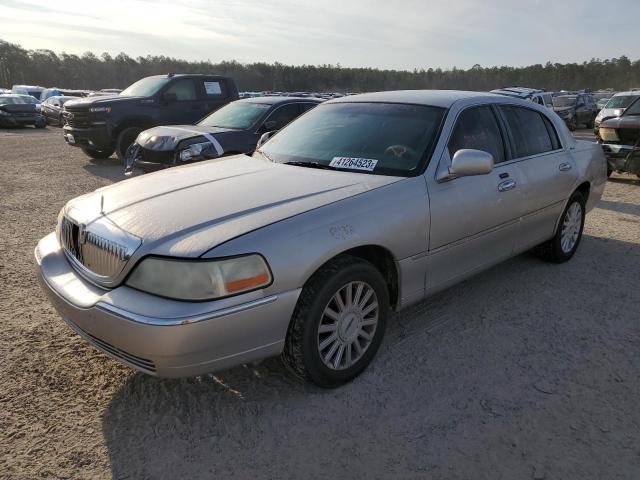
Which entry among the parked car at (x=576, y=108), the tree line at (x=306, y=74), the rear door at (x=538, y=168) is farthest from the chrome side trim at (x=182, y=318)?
the tree line at (x=306, y=74)

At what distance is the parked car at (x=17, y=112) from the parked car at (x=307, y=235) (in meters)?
23.0

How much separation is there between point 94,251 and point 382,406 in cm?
175

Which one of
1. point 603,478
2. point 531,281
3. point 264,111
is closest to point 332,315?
point 603,478

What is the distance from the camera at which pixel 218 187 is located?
312 centimetres

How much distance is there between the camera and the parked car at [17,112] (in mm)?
22406

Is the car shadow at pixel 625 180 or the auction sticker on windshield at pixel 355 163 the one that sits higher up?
the auction sticker on windshield at pixel 355 163

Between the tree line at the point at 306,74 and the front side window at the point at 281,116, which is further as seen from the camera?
the tree line at the point at 306,74

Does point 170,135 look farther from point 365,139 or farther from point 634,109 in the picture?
point 634,109

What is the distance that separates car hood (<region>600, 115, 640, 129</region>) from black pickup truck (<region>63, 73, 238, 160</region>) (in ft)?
26.4

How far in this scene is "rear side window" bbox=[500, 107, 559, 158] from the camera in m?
4.16

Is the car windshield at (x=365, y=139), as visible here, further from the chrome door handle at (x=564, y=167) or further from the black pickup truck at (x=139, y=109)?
the black pickup truck at (x=139, y=109)

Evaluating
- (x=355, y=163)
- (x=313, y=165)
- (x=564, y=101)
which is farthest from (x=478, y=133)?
(x=564, y=101)

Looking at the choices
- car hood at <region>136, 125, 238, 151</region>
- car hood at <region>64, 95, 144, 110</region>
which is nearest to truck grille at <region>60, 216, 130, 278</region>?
car hood at <region>136, 125, 238, 151</region>

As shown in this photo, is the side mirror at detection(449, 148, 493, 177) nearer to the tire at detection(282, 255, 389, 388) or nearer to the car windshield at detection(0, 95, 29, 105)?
the tire at detection(282, 255, 389, 388)
